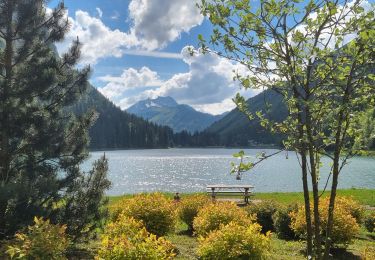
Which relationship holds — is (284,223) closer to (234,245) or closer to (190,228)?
(190,228)

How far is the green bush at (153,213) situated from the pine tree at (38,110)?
270cm

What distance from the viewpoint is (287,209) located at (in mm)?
20422

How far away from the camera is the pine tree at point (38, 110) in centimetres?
1397

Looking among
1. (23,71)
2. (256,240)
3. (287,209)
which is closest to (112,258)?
(256,240)

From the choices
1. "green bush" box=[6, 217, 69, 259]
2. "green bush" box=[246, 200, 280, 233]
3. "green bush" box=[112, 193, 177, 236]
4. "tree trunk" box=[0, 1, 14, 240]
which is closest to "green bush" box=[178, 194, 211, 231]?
"green bush" box=[246, 200, 280, 233]

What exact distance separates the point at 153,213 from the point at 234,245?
253 inches

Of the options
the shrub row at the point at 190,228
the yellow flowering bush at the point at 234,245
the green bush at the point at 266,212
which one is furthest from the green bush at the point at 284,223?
the yellow flowering bush at the point at 234,245

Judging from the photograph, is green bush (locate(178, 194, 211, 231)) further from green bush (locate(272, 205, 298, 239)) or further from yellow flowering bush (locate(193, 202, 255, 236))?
yellow flowering bush (locate(193, 202, 255, 236))

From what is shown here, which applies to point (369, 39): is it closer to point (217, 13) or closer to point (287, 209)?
point (217, 13)

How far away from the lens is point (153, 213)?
16469mm

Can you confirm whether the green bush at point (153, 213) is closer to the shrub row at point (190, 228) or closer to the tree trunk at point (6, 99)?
the shrub row at point (190, 228)

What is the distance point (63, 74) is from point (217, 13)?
12.0 m

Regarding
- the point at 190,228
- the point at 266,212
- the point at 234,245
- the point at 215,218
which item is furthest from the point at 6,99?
the point at 266,212

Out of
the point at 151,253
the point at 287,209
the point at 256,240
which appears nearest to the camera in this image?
the point at 151,253
